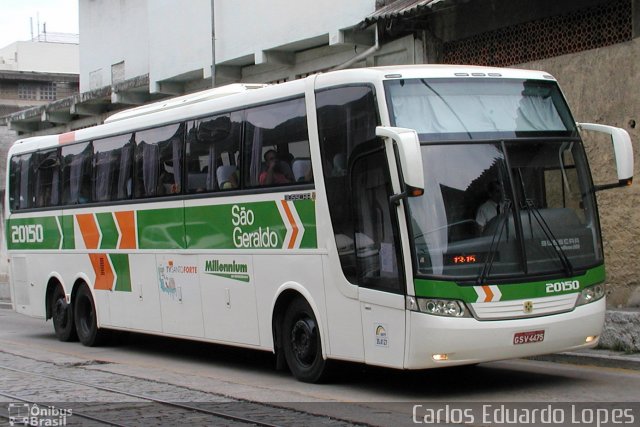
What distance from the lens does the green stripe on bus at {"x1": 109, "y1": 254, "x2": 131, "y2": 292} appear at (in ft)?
49.3

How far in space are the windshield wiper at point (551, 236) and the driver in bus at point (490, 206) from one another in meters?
0.28

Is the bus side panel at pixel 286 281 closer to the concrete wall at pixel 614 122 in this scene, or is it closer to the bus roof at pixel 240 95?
the bus roof at pixel 240 95

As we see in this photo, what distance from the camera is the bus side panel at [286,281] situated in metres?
11.0

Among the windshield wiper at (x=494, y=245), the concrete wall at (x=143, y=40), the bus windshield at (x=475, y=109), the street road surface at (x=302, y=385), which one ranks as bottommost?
the street road surface at (x=302, y=385)

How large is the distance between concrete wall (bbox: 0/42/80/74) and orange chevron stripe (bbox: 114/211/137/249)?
155 feet

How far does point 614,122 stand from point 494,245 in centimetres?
536

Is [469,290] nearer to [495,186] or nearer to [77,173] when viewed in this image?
[495,186]

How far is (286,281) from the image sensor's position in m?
11.6

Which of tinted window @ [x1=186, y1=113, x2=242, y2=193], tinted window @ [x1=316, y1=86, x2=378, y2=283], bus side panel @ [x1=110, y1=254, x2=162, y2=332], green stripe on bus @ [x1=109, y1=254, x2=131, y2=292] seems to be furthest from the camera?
green stripe on bus @ [x1=109, y1=254, x2=131, y2=292]

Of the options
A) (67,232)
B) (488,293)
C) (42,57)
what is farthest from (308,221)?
(42,57)

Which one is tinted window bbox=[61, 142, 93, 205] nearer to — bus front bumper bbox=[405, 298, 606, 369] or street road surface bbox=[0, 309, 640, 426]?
street road surface bbox=[0, 309, 640, 426]

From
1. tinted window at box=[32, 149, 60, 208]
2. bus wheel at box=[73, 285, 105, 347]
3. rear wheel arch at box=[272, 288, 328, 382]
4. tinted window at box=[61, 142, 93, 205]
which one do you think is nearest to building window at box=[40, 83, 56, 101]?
tinted window at box=[32, 149, 60, 208]

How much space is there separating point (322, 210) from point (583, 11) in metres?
6.00

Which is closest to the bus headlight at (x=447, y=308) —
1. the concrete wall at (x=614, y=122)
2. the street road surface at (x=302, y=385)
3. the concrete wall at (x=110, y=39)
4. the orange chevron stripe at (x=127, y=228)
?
the street road surface at (x=302, y=385)
